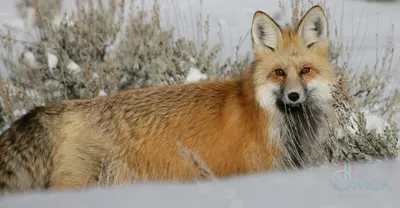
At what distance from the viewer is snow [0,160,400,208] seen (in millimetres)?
2231

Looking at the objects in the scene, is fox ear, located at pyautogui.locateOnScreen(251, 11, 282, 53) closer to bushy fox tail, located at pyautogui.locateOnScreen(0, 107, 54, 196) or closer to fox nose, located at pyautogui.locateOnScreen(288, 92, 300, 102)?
fox nose, located at pyautogui.locateOnScreen(288, 92, 300, 102)

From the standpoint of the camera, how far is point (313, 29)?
14.3ft

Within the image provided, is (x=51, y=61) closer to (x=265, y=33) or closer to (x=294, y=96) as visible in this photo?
(x=265, y=33)

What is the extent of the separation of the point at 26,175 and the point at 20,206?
1.77m

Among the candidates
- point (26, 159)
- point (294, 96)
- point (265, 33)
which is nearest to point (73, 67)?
point (26, 159)

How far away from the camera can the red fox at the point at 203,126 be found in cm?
412

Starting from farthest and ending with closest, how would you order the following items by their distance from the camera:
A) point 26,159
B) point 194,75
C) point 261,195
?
point 194,75 → point 26,159 → point 261,195

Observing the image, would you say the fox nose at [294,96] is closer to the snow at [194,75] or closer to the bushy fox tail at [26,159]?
the bushy fox tail at [26,159]

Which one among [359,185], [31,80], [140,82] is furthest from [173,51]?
[359,185]

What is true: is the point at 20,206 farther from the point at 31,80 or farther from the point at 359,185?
the point at 31,80

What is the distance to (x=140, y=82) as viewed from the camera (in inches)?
271

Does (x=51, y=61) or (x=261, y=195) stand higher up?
(x=261, y=195)

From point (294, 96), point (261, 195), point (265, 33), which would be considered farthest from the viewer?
point (265, 33)

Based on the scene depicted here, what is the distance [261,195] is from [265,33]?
2.25 m
